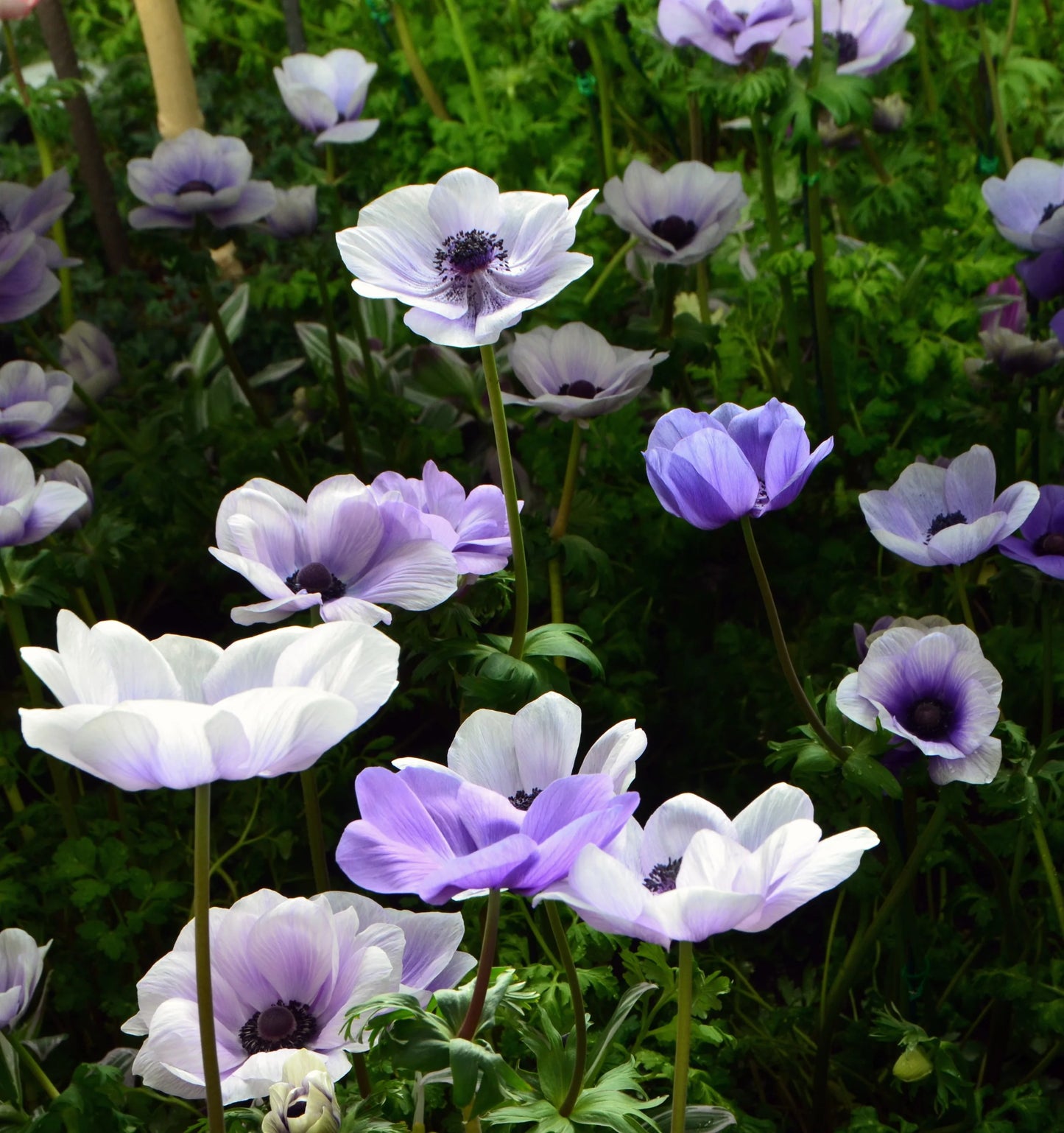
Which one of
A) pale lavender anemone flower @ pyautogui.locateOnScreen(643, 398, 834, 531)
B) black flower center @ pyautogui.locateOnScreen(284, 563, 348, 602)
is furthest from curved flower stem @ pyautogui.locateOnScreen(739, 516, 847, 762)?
black flower center @ pyautogui.locateOnScreen(284, 563, 348, 602)

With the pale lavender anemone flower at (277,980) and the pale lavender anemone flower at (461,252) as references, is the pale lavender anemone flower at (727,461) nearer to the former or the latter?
the pale lavender anemone flower at (461,252)

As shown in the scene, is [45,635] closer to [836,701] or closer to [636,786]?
[636,786]

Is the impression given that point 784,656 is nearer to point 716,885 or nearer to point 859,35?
point 716,885

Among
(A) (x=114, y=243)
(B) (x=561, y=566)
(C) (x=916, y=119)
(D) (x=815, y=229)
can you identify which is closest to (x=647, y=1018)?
(B) (x=561, y=566)

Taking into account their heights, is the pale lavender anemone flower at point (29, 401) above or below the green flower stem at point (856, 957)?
above

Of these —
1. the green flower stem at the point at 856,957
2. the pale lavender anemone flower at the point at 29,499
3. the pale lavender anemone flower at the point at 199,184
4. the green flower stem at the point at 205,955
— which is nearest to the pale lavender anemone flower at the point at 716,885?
the green flower stem at the point at 205,955

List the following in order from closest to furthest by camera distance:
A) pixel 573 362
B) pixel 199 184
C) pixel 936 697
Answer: pixel 936 697 → pixel 573 362 → pixel 199 184

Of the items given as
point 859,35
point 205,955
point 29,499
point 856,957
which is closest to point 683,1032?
point 205,955
